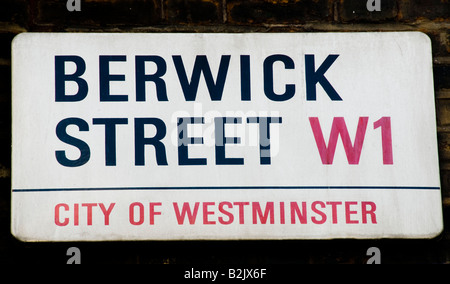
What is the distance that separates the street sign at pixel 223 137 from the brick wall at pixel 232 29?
0.06 metres

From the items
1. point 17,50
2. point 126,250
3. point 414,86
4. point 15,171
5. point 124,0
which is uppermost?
point 124,0

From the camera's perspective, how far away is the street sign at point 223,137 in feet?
6.72

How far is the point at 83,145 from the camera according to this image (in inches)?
81.5

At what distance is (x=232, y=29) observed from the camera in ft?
7.20

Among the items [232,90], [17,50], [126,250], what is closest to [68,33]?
[17,50]

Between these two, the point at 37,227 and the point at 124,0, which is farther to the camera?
the point at 124,0

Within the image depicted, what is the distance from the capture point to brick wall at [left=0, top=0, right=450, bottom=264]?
2.08 metres

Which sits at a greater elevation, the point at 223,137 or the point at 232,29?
the point at 232,29

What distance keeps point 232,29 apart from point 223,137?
350mm

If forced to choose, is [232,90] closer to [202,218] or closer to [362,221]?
[202,218]

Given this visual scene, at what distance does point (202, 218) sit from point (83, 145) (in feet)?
1.34

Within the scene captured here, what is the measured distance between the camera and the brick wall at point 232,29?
208 cm

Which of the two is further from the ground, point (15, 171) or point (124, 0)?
point (124, 0)

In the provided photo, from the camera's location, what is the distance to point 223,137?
210cm
